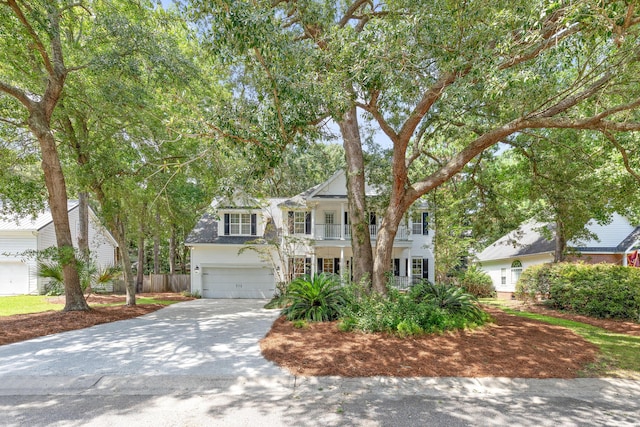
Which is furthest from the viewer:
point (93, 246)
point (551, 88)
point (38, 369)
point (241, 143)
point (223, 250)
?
point (93, 246)

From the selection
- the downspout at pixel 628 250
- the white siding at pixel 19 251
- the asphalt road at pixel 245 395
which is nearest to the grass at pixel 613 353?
the asphalt road at pixel 245 395

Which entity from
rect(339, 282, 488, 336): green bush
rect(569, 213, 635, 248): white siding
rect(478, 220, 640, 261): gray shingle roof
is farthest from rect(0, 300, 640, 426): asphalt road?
rect(569, 213, 635, 248): white siding

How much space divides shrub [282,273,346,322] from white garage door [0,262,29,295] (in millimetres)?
17495

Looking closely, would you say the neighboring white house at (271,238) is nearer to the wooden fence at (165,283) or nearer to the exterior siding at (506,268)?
the wooden fence at (165,283)

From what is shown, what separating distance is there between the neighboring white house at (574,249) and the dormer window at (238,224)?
43.0ft

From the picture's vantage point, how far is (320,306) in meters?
8.83

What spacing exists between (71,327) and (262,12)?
8.83 meters

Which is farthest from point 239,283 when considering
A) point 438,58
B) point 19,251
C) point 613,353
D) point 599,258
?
point 599,258

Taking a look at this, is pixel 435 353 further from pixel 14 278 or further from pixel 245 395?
pixel 14 278

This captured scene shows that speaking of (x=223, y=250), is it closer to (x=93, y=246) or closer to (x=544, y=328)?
(x=93, y=246)

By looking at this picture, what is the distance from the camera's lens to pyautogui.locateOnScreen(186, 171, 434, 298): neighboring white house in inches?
→ 704

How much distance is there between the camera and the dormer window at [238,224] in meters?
18.9

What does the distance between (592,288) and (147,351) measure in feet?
44.8

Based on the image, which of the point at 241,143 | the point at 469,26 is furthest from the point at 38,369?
the point at 469,26
